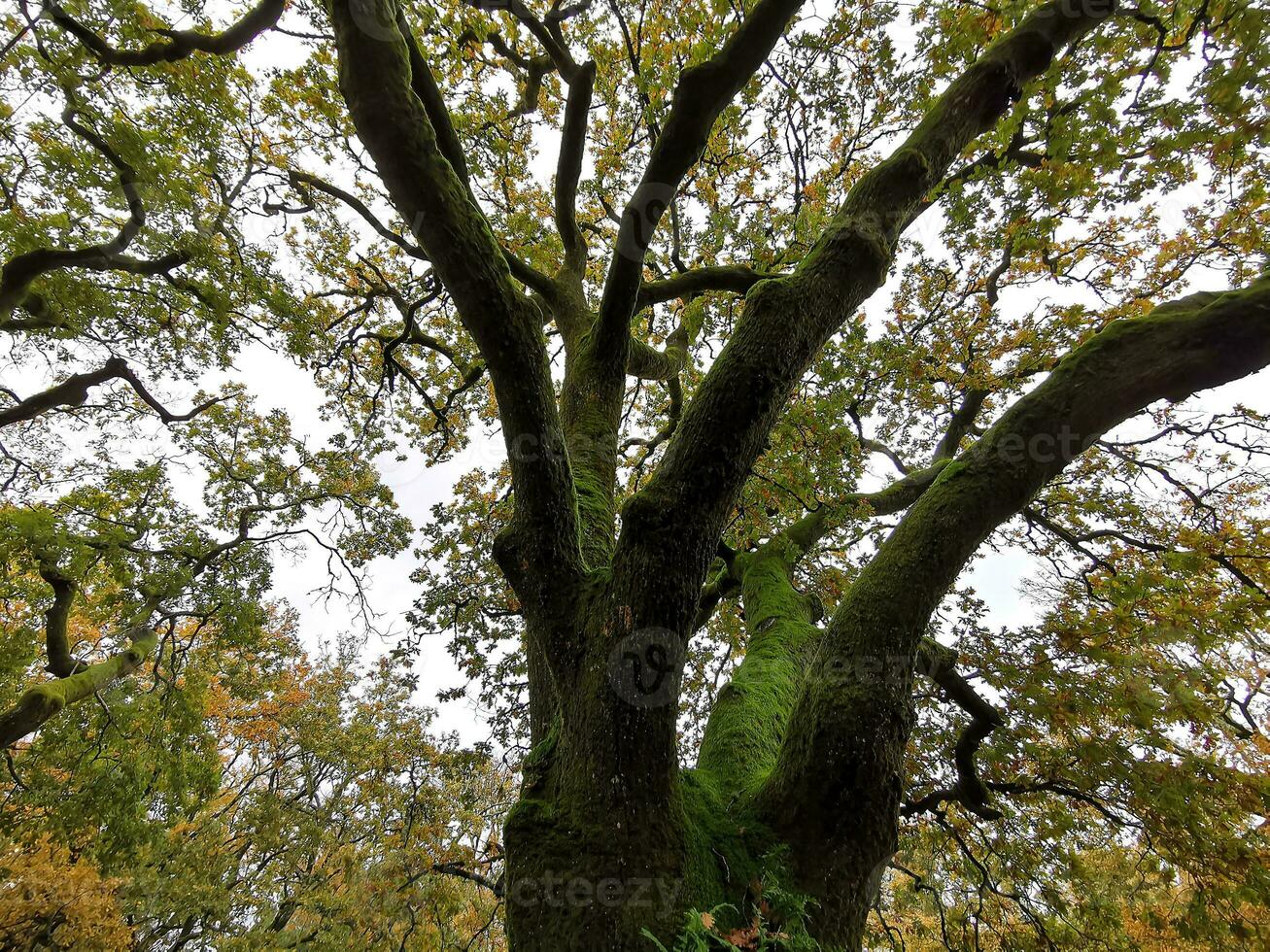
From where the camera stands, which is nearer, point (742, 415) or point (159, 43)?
point (742, 415)

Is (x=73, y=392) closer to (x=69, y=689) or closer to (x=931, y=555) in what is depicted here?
(x=69, y=689)

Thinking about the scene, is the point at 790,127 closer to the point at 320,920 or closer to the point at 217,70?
the point at 217,70

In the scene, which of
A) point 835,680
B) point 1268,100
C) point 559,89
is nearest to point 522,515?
point 835,680

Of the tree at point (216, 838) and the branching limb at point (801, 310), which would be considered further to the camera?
the tree at point (216, 838)

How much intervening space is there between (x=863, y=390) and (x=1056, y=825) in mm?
4297

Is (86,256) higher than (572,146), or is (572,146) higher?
(572,146)

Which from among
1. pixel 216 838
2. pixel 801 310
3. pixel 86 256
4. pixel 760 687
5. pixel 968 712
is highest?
pixel 86 256

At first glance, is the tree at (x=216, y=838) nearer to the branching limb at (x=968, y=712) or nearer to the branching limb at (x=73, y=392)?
the branching limb at (x=73, y=392)

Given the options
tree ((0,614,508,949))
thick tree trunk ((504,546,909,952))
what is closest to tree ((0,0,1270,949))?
thick tree trunk ((504,546,909,952))

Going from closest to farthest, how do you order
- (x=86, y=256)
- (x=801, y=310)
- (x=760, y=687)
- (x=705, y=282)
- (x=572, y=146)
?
(x=801, y=310)
(x=760, y=687)
(x=572, y=146)
(x=705, y=282)
(x=86, y=256)

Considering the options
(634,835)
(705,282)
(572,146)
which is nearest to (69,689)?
(634,835)

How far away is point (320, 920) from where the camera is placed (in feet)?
33.1

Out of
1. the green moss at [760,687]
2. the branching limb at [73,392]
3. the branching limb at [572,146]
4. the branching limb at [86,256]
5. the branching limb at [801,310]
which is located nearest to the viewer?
the branching limb at [801,310]

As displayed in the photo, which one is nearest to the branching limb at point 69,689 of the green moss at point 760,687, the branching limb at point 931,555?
the green moss at point 760,687
